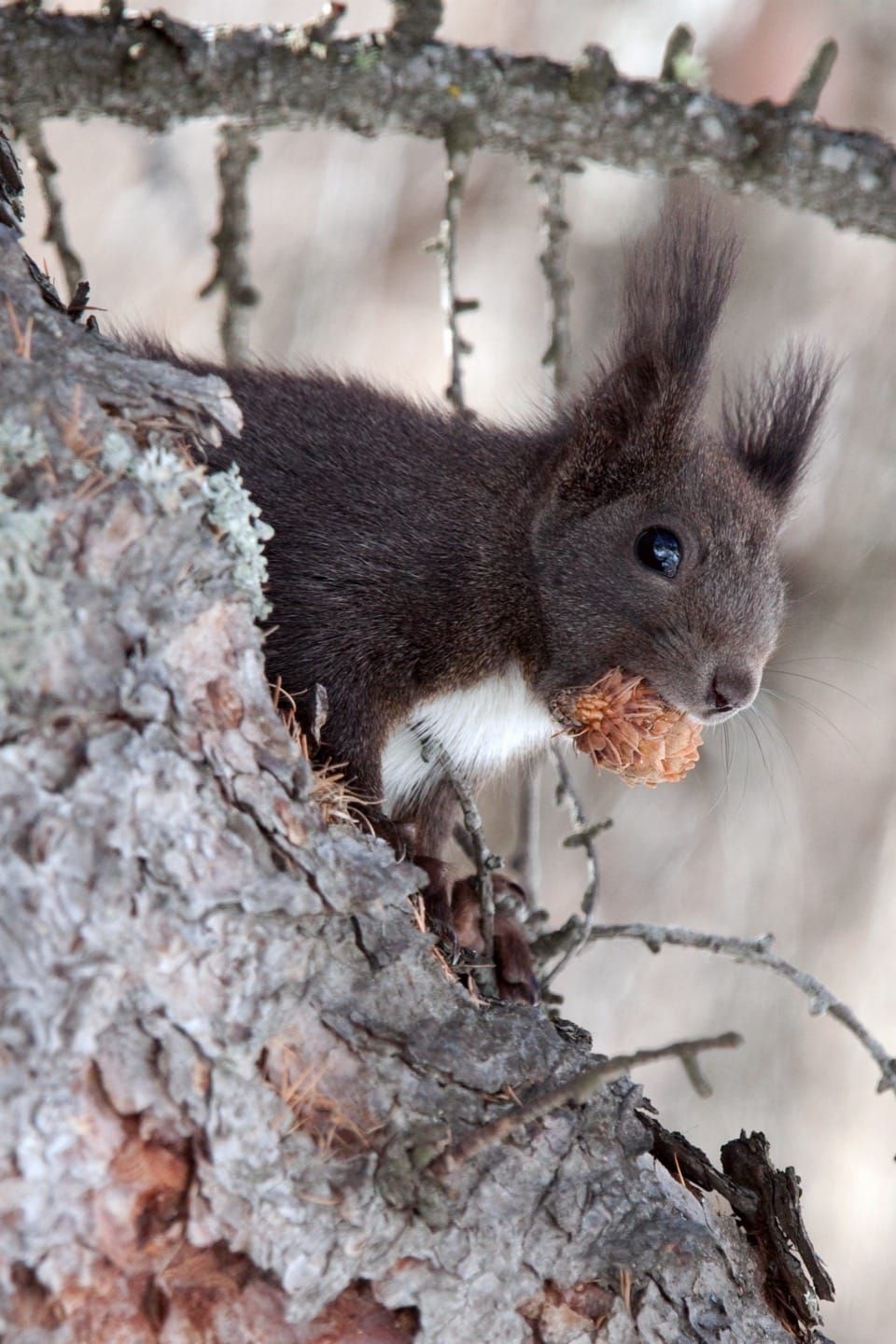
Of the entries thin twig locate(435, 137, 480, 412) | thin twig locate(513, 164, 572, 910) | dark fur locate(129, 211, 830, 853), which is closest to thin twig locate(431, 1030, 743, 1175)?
dark fur locate(129, 211, 830, 853)

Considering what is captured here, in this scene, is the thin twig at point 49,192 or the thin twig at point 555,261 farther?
the thin twig at point 555,261

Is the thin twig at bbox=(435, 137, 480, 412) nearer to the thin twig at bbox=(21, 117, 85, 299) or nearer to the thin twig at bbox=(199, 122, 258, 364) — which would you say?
the thin twig at bbox=(199, 122, 258, 364)

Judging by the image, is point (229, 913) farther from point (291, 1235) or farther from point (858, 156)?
point (858, 156)

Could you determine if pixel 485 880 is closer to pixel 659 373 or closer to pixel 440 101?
pixel 659 373

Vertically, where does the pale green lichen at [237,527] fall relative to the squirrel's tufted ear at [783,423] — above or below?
below

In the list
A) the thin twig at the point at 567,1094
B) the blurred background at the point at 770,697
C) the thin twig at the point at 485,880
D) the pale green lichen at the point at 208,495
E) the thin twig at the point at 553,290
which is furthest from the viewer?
the blurred background at the point at 770,697

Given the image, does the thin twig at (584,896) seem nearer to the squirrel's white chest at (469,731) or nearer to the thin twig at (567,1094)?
the squirrel's white chest at (469,731)

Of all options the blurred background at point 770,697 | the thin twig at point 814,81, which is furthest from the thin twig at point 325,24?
the blurred background at point 770,697
